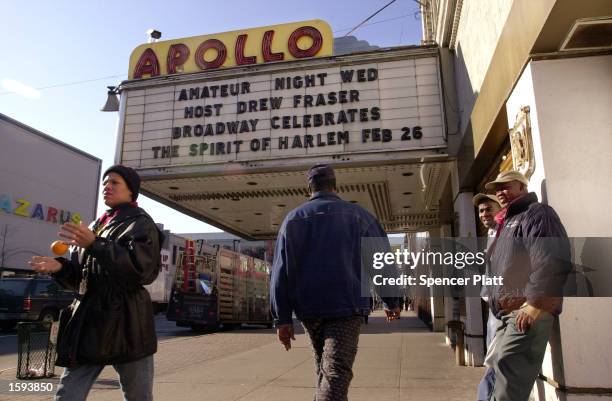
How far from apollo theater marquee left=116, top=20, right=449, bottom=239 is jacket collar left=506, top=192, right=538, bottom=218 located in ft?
14.8

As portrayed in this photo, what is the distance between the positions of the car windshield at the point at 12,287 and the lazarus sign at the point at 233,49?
964 cm

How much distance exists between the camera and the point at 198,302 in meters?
16.6

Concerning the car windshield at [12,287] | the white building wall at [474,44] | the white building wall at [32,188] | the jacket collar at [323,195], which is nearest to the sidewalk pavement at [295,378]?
the jacket collar at [323,195]

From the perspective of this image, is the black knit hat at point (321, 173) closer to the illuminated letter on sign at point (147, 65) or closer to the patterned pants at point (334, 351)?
the patterned pants at point (334, 351)

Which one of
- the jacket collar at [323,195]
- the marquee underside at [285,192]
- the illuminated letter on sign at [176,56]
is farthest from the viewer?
the illuminated letter on sign at [176,56]

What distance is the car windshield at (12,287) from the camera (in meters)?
15.4

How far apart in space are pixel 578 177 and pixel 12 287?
16.9 meters

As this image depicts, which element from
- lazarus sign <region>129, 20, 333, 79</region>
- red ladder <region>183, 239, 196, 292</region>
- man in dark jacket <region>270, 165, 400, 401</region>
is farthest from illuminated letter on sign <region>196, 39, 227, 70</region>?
red ladder <region>183, 239, 196, 292</region>

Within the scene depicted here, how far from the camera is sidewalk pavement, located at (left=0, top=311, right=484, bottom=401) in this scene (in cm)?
555

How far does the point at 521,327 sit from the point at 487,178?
163 inches

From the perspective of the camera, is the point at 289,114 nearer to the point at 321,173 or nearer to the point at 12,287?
the point at 321,173

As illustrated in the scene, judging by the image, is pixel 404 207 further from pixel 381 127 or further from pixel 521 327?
pixel 521 327

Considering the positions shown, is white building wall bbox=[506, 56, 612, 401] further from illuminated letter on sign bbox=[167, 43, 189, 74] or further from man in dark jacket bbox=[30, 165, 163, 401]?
illuminated letter on sign bbox=[167, 43, 189, 74]

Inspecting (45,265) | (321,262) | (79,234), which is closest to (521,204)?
(321,262)
